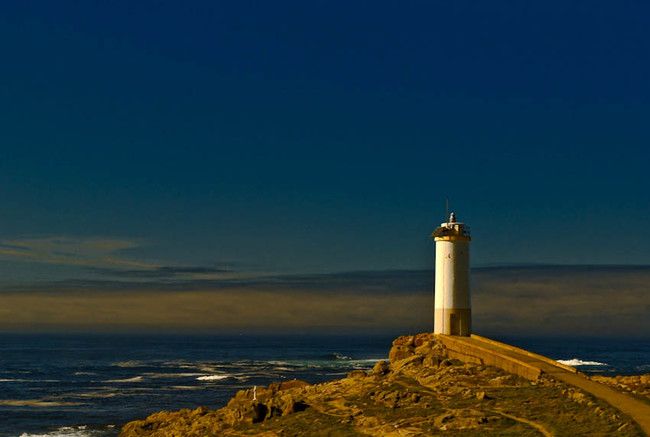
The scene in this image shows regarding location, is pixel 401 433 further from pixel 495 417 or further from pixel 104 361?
pixel 104 361

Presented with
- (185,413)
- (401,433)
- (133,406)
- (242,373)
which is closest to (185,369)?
(242,373)

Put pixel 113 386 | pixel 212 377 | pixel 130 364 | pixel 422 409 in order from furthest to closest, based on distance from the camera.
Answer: pixel 130 364 → pixel 212 377 → pixel 113 386 → pixel 422 409

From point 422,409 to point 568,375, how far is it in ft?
23.4

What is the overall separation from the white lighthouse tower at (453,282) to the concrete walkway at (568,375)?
4.32 ft

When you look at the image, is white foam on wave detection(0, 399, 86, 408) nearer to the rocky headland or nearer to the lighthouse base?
the rocky headland

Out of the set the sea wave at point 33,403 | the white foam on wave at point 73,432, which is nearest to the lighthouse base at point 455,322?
the white foam on wave at point 73,432

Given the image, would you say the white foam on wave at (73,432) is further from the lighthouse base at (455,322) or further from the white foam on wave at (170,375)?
the white foam on wave at (170,375)

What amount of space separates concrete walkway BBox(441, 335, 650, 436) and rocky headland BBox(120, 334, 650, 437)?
1.62 feet

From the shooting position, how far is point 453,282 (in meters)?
39.0

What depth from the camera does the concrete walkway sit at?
72.0ft

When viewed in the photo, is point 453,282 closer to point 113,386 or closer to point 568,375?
point 568,375

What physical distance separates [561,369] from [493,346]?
19.5ft

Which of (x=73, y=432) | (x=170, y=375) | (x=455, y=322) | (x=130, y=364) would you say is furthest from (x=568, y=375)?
(x=130, y=364)

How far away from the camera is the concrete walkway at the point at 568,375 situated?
2195 cm
